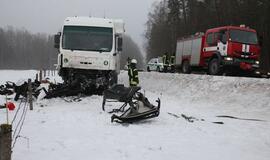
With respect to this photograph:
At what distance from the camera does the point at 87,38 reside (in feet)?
56.0

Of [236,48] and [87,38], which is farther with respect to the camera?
[236,48]

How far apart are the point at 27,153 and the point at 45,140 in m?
1.07

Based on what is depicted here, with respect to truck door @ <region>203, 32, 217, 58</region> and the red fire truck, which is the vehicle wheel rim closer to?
the red fire truck

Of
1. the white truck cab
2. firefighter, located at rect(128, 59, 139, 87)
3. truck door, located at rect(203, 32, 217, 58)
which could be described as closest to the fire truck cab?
truck door, located at rect(203, 32, 217, 58)

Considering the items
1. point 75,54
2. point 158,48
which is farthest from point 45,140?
point 158,48

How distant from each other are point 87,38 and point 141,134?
28.3 feet

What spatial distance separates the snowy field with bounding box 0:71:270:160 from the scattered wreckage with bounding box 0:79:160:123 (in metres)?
0.28

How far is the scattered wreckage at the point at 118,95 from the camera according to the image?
10.7 metres

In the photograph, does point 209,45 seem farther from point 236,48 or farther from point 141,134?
point 141,134

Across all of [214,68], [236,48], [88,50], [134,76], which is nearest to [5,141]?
[134,76]

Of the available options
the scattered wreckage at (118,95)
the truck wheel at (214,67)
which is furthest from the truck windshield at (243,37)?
the scattered wreckage at (118,95)

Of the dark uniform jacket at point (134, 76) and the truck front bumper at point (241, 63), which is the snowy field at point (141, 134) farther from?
the truck front bumper at point (241, 63)

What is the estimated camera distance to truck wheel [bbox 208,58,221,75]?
22078 millimetres

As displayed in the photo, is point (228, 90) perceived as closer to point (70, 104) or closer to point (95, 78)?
point (95, 78)
